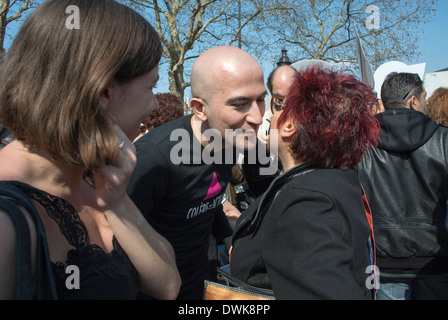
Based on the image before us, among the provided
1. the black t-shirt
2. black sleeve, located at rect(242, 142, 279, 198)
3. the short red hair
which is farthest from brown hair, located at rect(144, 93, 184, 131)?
the short red hair

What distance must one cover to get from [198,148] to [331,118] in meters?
0.92

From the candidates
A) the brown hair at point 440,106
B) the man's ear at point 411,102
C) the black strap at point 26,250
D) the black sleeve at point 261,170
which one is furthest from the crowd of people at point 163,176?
the brown hair at point 440,106

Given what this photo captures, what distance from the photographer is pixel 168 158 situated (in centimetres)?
195

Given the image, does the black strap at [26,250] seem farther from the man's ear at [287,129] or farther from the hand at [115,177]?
the man's ear at [287,129]

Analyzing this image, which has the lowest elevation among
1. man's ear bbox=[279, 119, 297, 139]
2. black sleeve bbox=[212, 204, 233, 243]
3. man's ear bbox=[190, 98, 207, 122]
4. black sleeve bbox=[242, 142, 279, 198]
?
black sleeve bbox=[212, 204, 233, 243]

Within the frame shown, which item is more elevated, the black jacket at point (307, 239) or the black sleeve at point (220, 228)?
the black jacket at point (307, 239)

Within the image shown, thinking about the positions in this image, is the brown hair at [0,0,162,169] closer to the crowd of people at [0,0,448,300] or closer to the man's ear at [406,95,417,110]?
the crowd of people at [0,0,448,300]

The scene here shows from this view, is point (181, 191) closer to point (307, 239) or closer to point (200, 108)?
point (200, 108)

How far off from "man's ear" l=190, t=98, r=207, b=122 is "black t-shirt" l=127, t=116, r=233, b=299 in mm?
105

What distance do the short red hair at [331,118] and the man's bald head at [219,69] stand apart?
54cm

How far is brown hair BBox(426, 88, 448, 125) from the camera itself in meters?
3.38

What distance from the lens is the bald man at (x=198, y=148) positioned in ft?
6.41

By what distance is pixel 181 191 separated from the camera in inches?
79.0
